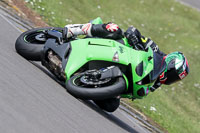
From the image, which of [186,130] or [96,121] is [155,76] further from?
[186,130]

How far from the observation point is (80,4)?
15.7m

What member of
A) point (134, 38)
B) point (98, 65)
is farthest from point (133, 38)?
point (98, 65)

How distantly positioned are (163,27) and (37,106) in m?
14.6

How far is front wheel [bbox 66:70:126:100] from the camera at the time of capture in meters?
6.33

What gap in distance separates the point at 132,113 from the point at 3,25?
3.41 m

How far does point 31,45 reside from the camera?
7.43 metres

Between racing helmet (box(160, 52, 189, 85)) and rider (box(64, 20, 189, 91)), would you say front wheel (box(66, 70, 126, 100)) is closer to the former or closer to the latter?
rider (box(64, 20, 189, 91))

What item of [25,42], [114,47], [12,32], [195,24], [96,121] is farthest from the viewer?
[195,24]

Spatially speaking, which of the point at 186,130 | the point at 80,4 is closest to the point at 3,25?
the point at 186,130

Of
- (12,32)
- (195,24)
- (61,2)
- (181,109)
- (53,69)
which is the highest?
(53,69)

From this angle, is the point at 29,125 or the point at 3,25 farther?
the point at 3,25

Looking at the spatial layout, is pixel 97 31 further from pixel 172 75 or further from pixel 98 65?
pixel 172 75

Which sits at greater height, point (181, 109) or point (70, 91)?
point (70, 91)

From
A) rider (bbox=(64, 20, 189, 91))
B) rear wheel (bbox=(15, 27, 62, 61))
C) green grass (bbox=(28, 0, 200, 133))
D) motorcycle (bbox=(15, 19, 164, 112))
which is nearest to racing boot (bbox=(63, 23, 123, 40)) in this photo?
rider (bbox=(64, 20, 189, 91))
